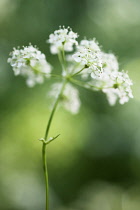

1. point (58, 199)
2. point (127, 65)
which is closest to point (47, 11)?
point (127, 65)

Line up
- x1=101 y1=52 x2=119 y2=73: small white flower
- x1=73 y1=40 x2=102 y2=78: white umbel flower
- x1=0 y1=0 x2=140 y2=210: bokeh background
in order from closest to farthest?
x1=73 y1=40 x2=102 y2=78: white umbel flower < x1=101 y1=52 x2=119 y2=73: small white flower < x1=0 y1=0 x2=140 y2=210: bokeh background

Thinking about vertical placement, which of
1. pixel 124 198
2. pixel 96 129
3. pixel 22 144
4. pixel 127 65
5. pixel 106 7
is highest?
pixel 106 7

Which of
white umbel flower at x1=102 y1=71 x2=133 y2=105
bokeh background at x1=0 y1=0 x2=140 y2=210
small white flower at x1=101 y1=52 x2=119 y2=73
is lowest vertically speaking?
white umbel flower at x1=102 y1=71 x2=133 y2=105

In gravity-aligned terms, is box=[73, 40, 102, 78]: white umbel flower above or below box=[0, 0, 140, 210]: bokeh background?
below

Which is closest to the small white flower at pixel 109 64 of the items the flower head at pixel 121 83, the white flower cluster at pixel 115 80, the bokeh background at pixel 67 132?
the white flower cluster at pixel 115 80

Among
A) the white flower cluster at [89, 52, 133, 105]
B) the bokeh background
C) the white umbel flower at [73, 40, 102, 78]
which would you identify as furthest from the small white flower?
the bokeh background

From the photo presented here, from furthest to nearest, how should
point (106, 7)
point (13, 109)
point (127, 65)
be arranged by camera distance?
point (106, 7) → point (127, 65) → point (13, 109)

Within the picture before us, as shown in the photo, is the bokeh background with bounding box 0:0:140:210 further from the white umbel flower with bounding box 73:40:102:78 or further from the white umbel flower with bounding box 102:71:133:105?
the white umbel flower with bounding box 73:40:102:78

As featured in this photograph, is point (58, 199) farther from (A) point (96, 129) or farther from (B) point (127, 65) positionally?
(B) point (127, 65)

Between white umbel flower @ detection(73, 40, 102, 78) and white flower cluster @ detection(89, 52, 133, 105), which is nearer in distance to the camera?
white umbel flower @ detection(73, 40, 102, 78)

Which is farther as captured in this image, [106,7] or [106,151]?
[106,7]
